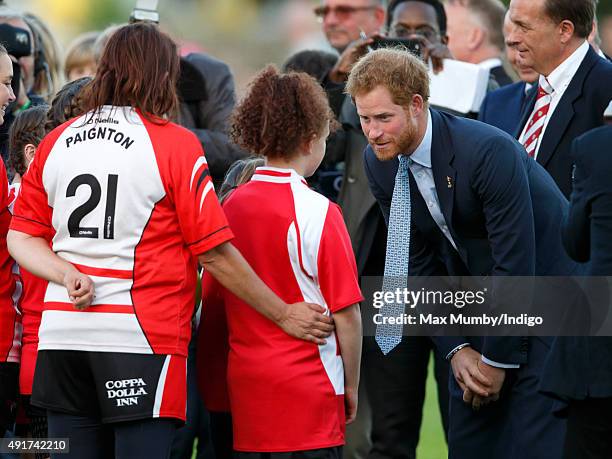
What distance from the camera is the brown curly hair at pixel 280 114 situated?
407 cm

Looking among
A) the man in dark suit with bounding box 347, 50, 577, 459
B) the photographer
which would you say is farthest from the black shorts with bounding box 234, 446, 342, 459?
the photographer

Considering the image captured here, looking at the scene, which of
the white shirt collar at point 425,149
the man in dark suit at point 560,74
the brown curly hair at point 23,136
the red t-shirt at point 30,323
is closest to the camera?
the red t-shirt at point 30,323

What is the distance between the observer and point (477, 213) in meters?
4.37

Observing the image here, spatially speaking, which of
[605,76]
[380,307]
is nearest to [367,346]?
[380,307]

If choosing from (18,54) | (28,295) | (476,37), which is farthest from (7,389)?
(476,37)

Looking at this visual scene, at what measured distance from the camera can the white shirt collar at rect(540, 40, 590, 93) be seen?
506 cm

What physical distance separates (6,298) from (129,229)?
81 cm

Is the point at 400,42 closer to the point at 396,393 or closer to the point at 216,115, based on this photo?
the point at 216,115

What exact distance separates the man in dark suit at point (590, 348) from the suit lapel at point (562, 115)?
1.27 meters

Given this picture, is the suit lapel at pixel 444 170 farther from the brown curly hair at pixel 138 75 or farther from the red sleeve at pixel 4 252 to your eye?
the red sleeve at pixel 4 252

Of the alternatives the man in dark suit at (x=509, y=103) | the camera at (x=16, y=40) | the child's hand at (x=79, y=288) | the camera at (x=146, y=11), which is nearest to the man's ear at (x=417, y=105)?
the man in dark suit at (x=509, y=103)

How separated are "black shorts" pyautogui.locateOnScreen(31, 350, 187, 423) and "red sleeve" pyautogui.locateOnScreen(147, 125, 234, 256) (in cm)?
42

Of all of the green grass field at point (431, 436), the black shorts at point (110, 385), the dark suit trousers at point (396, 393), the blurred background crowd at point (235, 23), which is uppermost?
the blurred background crowd at point (235, 23)

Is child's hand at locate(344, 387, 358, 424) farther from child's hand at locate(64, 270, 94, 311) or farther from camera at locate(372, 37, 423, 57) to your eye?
camera at locate(372, 37, 423, 57)
